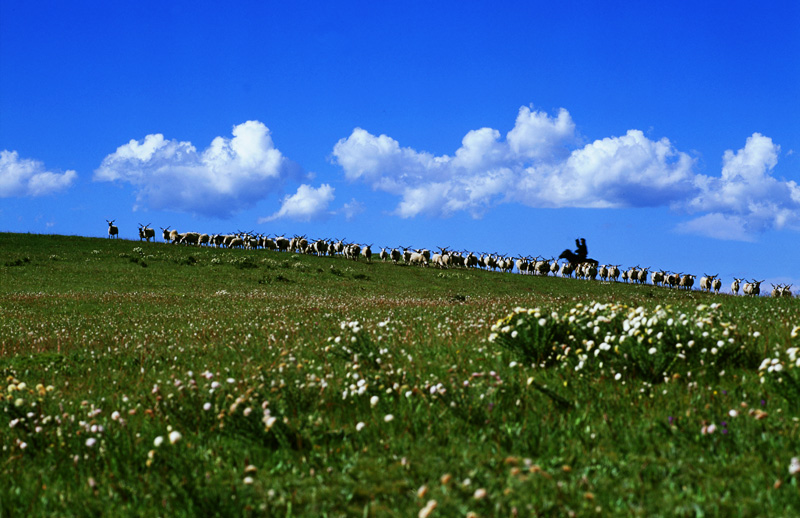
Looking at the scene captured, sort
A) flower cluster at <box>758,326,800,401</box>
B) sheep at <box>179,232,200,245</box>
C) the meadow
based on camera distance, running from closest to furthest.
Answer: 1. the meadow
2. flower cluster at <box>758,326,800,401</box>
3. sheep at <box>179,232,200,245</box>

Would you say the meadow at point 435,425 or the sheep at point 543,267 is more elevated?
the sheep at point 543,267

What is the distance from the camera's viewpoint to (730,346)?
796 centimetres

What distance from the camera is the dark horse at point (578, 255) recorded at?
89625 millimetres

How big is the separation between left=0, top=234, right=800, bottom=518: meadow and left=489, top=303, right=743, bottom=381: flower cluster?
0.13ft

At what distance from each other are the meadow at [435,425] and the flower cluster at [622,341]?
39 mm

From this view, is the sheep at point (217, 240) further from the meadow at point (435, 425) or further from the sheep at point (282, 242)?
the meadow at point (435, 425)

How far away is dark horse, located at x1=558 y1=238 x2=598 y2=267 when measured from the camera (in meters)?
89.6

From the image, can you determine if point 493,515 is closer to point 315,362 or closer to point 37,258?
point 315,362

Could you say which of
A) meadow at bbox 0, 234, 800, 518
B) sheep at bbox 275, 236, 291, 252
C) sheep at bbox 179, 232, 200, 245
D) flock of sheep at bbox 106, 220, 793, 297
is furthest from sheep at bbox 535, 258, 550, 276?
meadow at bbox 0, 234, 800, 518

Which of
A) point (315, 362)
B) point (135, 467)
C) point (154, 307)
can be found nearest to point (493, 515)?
point (135, 467)

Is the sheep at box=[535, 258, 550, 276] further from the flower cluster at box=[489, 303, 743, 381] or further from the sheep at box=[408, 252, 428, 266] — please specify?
the flower cluster at box=[489, 303, 743, 381]

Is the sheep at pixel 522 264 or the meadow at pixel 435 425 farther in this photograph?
the sheep at pixel 522 264

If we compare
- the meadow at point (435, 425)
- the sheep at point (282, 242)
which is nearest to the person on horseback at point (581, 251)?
the sheep at point (282, 242)

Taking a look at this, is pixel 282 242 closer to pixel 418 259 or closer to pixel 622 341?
pixel 418 259
